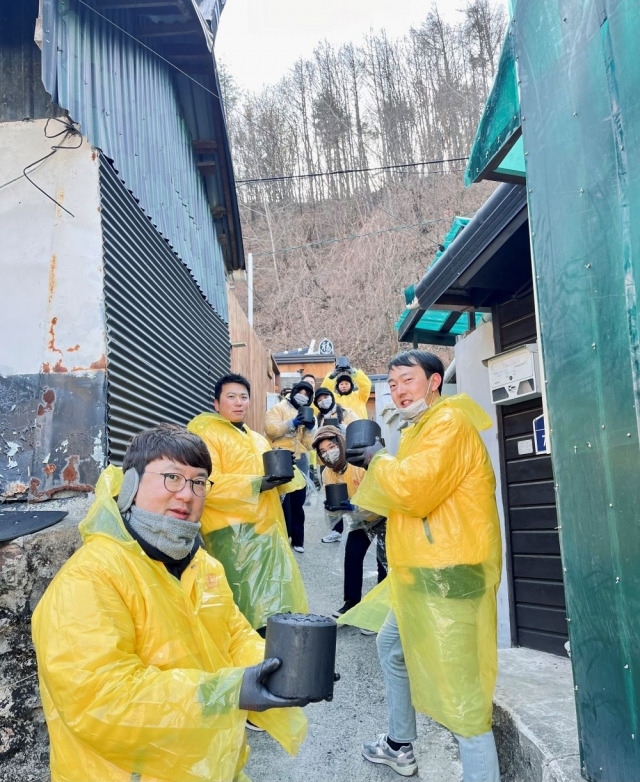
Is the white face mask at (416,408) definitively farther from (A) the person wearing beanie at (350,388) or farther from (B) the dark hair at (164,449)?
(A) the person wearing beanie at (350,388)

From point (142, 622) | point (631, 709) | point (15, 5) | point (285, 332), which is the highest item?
point (285, 332)

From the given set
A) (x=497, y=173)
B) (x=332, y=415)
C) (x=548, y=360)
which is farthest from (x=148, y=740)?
(x=332, y=415)

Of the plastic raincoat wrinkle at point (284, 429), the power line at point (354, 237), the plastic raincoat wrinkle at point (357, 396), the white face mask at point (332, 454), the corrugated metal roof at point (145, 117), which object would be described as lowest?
the white face mask at point (332, 454)

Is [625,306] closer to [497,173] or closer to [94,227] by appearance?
[497,173]

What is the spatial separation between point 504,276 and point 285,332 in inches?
821

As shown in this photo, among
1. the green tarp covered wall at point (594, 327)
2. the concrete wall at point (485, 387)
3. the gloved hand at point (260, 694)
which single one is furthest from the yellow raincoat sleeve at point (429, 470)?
the concrete wall at point (485, 387)

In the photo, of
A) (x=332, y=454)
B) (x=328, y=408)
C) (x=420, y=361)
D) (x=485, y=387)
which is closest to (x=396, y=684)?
(x=420, y=361)

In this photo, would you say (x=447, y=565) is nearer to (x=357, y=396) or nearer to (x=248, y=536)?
(x=248, y=536)

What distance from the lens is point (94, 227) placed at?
349 centimetres

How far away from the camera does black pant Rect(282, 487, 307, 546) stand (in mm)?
6520

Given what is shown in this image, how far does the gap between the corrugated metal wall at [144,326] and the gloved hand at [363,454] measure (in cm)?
150

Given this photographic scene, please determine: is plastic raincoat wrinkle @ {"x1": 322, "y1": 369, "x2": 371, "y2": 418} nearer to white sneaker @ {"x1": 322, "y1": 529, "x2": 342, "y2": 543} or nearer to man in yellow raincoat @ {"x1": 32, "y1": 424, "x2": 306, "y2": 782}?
white sneaker @ {"x1": 322, "y1": 529, "x2": 342, "y2": 543}

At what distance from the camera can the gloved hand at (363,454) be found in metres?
2.81

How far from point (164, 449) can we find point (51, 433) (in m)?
1.88
